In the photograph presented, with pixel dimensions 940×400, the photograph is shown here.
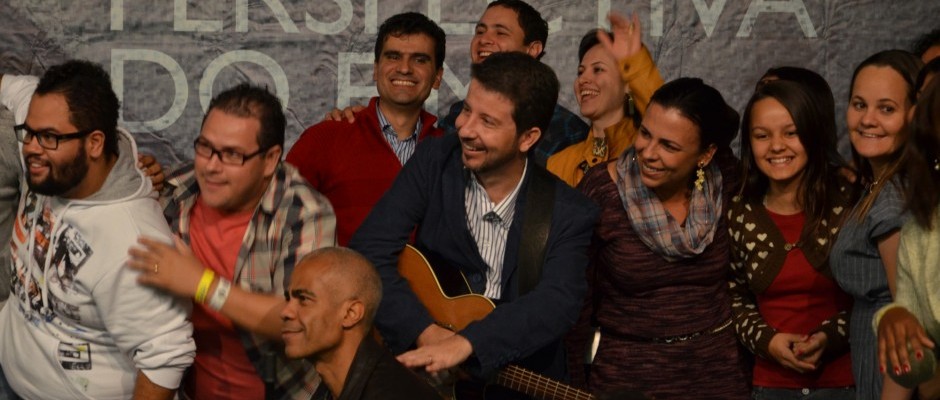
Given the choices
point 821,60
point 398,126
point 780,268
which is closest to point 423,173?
point 398,126

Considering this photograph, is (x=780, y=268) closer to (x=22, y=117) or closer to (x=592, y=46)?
(x=592, y=46)

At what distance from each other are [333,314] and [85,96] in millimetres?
992

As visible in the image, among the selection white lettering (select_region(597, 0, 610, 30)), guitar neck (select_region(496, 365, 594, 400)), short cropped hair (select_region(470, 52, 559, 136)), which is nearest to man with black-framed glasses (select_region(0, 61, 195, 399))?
guitar neck (select_region(496, 365, 594, 400))

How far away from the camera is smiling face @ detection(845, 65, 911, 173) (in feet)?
13.3

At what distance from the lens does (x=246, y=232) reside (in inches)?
151

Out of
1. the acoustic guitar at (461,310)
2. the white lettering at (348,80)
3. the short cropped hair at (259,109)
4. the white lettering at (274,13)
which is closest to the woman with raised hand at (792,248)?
the acoustic guitar at (461,310)

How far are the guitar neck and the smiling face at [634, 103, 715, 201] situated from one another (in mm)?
701

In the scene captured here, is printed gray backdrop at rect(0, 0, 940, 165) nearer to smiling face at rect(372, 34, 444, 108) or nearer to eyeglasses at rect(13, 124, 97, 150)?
smiling face at rect(372, 34, 444, 108)

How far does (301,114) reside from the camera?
18.7 feet

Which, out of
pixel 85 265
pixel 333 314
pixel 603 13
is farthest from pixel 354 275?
pixel 603 13

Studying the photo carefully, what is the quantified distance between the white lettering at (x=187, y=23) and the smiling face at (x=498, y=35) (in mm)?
1155

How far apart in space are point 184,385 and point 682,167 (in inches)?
67.0

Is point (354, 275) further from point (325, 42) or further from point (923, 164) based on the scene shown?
point (325, 42)

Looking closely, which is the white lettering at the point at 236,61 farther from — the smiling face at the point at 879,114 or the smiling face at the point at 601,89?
the smiling face at the point at 879,114
